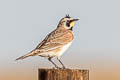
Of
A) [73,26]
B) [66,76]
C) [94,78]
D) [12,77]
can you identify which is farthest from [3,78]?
[66,76]

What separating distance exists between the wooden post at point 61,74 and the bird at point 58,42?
1.75 meters

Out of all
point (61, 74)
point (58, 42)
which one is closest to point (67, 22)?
point (58, 42)

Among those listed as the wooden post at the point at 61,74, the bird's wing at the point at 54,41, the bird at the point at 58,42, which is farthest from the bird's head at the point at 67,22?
the wooden post at the point at 61,74

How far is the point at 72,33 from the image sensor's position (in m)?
14.3

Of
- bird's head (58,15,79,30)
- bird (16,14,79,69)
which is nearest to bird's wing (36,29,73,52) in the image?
bird (16,14,79,69)

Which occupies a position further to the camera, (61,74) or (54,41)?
(54,41)

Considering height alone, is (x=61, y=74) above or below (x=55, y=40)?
below

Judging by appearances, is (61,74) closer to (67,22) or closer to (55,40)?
(55,40)

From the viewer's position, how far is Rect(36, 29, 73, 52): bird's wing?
1328 centimetres

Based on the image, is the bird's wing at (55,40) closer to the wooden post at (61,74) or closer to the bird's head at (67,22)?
the bird's head at (67,22)

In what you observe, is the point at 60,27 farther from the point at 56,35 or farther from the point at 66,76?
the point at 66,76

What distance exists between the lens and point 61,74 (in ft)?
36.2

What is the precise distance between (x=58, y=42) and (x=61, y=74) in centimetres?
267

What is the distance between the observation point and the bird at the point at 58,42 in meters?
13.2
